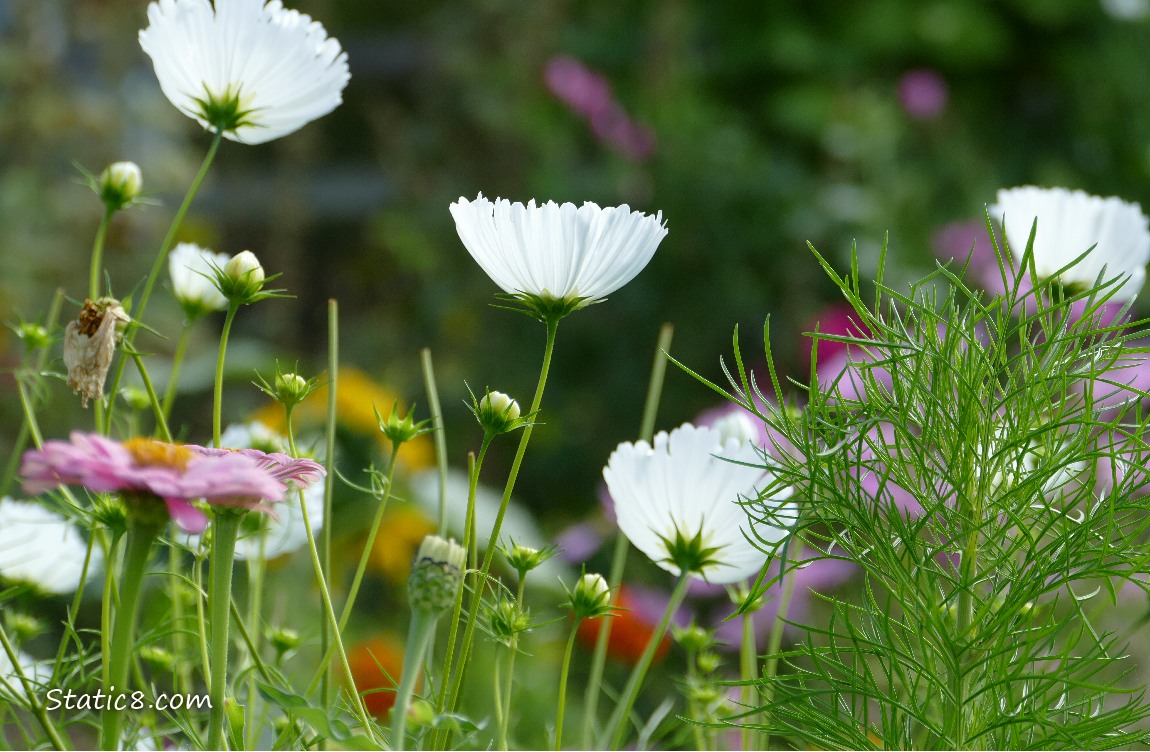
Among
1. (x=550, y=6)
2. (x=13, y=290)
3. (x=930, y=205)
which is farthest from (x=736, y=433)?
(x=550, y=6)

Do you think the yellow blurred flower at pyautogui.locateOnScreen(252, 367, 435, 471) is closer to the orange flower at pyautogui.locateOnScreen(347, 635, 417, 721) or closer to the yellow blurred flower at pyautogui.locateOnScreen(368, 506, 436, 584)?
the yellow blurred flower at pyautogui.locateOnScreen(368, 506, 436, 584)

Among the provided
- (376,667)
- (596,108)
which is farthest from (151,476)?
(596,108)

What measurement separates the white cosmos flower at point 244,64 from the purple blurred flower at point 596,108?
76.1 inches

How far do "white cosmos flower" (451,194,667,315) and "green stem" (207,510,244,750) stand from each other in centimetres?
11

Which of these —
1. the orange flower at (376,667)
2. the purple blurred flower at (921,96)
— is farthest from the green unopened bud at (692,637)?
the purple blurred flower at (921,96)

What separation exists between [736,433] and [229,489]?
0.83 feet

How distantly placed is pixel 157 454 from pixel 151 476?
0.03 metres

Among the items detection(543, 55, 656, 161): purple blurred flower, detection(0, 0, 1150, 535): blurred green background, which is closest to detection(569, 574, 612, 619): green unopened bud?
detection(0, 0, 1150, 535): blurred green background

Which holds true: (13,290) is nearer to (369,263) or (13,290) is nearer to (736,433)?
(369,263)

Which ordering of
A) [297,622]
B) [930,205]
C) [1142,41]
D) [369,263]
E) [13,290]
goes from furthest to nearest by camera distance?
[369,263], [1142,41], [930,205], [13,290], [297,622]

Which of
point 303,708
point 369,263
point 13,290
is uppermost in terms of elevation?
point 369,263

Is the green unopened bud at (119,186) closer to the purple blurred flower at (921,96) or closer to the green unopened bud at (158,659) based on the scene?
the green unopened bud at (158,659)

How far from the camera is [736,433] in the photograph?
47 centimetres

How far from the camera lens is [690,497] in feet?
1.26
